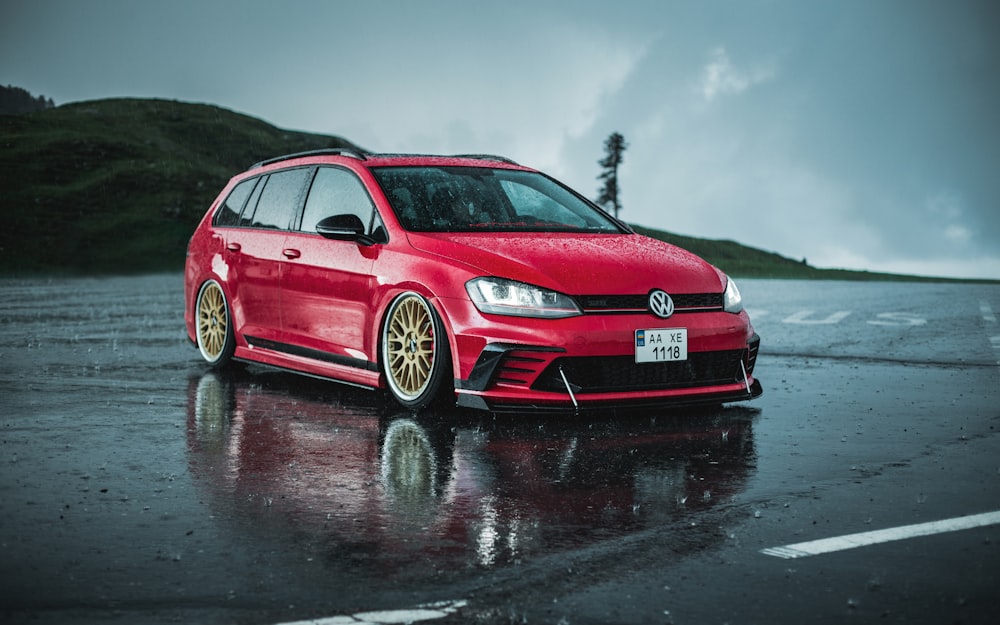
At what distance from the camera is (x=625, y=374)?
725 cm

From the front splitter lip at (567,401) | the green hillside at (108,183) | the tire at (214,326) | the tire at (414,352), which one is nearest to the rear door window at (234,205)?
the tire at (214,326)

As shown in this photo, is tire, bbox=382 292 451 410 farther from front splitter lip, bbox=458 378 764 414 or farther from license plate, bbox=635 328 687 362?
license plate, bbox=635 328 687 362

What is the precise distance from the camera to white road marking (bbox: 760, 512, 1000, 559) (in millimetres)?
4477

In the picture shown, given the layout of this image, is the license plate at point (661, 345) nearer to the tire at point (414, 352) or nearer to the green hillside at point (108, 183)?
the tire at point (414, 352)

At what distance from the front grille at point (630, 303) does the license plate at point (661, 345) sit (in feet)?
0.49

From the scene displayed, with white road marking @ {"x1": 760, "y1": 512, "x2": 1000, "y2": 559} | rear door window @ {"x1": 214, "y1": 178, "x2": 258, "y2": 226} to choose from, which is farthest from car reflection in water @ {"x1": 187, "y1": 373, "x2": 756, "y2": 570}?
rear door window @ {"x1": 214, "y1": 178, "x2": 258, "y2": 226}

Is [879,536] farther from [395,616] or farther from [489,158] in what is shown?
[489,158]

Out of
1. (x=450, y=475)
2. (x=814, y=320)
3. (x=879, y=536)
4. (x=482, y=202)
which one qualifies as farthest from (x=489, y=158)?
(x=814, y=320)

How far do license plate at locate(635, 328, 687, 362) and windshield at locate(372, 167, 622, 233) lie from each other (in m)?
1.34

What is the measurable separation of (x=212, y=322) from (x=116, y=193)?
10379 cm

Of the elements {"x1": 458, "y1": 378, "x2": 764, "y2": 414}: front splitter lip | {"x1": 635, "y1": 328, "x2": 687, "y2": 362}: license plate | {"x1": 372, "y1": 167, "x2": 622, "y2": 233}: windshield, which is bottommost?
{"x1": 458, "y1": 378, "x2": 764, "y2": 414}: front splitter lip

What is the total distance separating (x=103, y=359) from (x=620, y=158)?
3980 inches

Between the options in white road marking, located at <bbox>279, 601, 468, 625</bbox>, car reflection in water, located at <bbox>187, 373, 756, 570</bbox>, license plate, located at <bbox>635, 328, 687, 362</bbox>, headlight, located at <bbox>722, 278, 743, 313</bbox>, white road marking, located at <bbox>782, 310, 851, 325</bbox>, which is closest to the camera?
white road marking, located at <bbox>279, 601, 468, 625</bbox>

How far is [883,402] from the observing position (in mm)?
8430
